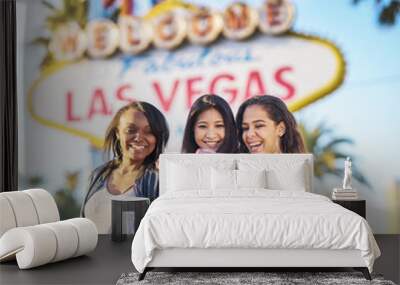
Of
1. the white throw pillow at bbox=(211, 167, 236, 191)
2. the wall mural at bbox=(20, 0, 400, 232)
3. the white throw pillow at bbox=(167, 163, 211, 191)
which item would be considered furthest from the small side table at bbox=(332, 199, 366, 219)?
the white throw pillow at bbox=(167, 163, 211, 191)

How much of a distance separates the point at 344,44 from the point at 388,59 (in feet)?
1.70

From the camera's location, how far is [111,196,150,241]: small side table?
7094 mm

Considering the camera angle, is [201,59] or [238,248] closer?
[238,248]

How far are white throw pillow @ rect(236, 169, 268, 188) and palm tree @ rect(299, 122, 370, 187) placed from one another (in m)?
0.93

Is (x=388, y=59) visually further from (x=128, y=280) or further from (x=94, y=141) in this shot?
(x=128, y=280)

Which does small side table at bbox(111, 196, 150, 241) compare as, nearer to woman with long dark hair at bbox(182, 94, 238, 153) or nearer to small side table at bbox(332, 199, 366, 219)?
woman with long dark hair at bbox(182, 94, 238, 153)

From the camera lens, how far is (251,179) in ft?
22.5

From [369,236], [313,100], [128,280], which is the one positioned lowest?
[128,280]

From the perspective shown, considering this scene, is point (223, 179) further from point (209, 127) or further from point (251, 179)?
point (209, 127)

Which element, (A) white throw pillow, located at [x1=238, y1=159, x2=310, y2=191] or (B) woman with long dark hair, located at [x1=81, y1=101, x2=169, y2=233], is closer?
(A) white throw pillow, located at [x1=238, y1=159, x2=310, y2=191]

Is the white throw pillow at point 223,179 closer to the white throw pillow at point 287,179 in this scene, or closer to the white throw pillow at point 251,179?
the white throw pillow at point 251,179

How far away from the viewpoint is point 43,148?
7.83 m

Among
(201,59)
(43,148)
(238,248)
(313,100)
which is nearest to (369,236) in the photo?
(238,248)

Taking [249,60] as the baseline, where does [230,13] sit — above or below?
above
